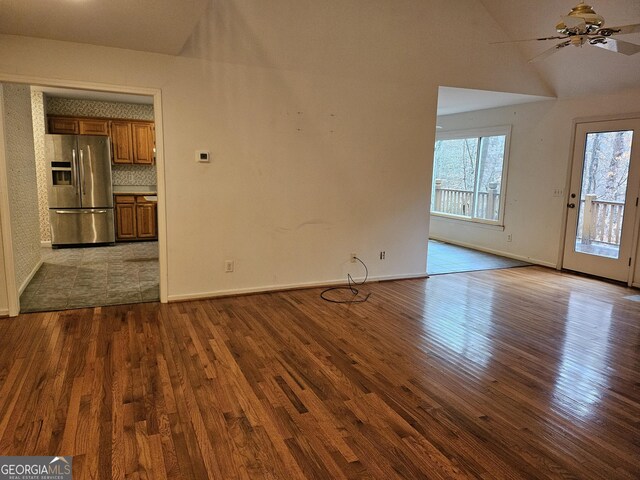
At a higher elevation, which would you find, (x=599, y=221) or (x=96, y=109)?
(x=96, y=109)

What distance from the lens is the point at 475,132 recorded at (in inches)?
302

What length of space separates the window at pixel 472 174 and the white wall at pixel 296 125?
6.16 ft

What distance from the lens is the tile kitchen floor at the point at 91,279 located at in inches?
175

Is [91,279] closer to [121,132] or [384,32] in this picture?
[121,132]

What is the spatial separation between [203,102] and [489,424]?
3.67m

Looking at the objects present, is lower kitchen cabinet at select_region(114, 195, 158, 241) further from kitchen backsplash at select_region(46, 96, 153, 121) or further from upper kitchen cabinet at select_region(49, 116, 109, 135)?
kitchen backsplash at select_region(46, 96, 153, 121)

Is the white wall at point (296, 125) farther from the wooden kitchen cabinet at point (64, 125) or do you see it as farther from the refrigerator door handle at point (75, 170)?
the wooden kitchen cabinet at point (64, 125)

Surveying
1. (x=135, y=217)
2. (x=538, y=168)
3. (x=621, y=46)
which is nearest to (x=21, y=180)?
(x=135, y=217)

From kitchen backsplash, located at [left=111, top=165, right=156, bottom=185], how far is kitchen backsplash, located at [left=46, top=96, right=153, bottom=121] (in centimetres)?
90

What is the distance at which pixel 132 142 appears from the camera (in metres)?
7.90

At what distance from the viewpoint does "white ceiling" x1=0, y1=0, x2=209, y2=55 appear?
2.90 meters

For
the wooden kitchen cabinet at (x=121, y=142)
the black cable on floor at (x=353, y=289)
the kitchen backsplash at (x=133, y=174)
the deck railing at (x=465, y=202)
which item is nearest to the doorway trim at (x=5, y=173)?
the black cable on floor at (x=353, y=289)

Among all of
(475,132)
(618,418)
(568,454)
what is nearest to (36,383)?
(568,454)

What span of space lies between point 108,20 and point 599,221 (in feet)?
19.5
